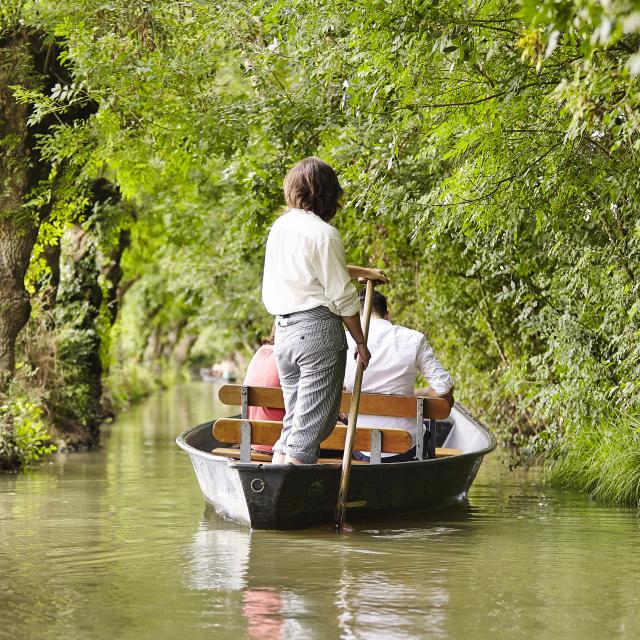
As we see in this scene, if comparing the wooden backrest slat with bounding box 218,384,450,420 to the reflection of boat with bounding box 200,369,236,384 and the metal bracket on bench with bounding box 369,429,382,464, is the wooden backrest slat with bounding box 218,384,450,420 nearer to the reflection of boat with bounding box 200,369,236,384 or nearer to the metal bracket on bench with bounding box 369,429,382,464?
the metal bracket on bench with bounding box 369,429,382,464

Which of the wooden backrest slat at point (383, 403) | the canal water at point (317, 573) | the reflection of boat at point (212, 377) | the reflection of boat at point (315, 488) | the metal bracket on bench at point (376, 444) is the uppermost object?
the wooden backrest slat at point (383, 403)

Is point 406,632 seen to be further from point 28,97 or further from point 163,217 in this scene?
point 163,217

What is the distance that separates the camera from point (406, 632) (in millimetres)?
5371

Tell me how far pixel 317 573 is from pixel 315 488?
1.36 metres

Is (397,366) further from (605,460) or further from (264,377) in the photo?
(605,460)

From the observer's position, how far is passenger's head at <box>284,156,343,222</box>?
26.3 ft

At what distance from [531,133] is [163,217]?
1753 cm

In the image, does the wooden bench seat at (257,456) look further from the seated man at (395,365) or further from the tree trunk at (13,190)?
the tree trunk at (13,190)

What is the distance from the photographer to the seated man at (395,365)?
941cm

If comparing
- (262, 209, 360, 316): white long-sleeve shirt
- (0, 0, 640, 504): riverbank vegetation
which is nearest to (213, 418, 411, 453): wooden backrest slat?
(262, 209, 360, 316): white long-sleeve shirt

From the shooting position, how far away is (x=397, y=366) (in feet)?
31.1

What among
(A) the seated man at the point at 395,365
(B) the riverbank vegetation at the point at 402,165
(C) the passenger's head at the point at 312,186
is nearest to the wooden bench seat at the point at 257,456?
(A) the seated man at the point at 395,365

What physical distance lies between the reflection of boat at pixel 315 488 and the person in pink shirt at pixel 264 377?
0.63 m

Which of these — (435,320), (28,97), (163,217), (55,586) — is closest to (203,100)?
(28,97)
